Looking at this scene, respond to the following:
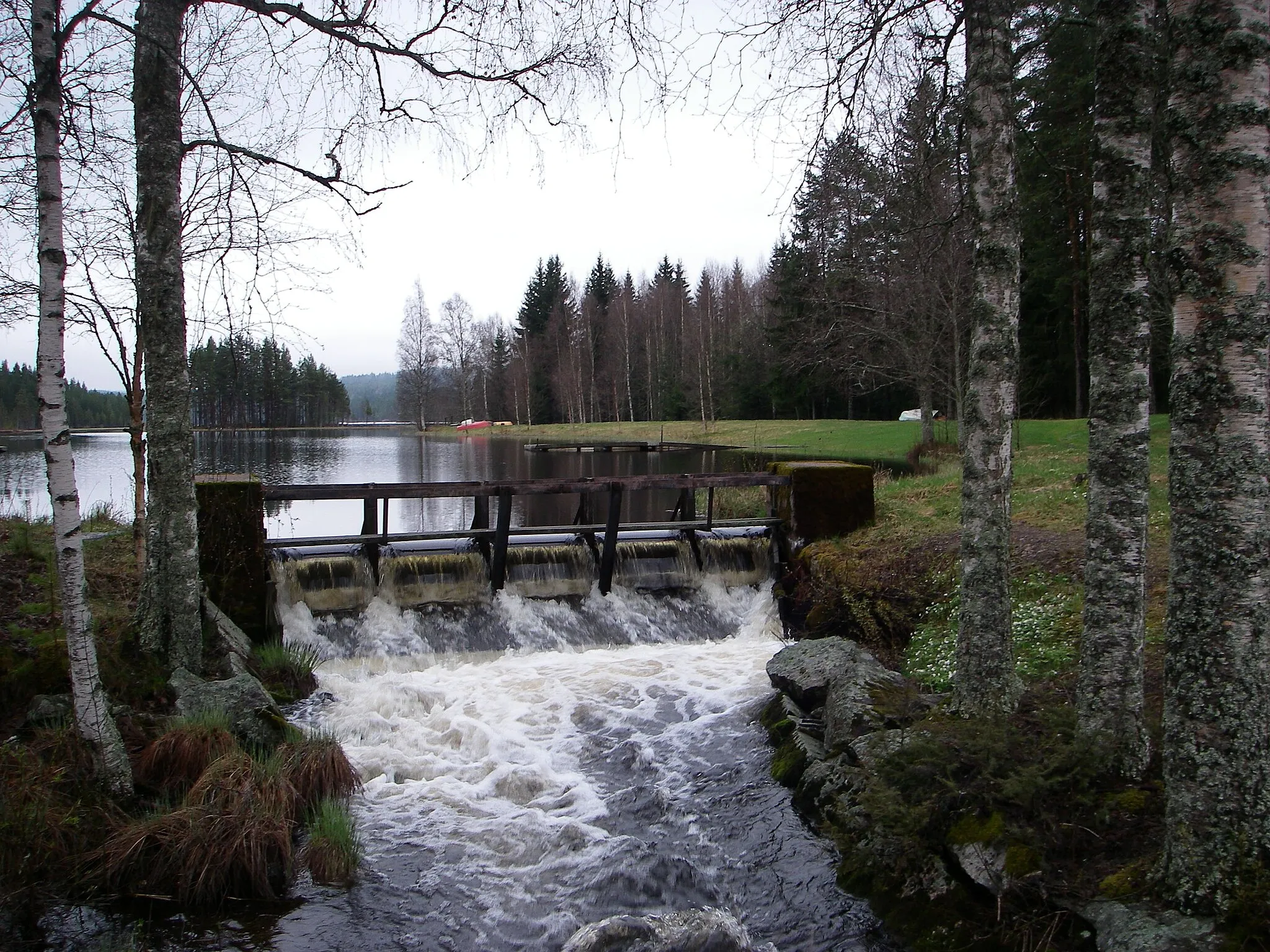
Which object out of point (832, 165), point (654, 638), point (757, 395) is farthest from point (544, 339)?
point (832, 165)

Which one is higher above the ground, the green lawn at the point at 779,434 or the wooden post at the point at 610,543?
the green lawn at the point at 779,434

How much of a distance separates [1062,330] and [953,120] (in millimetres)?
30013

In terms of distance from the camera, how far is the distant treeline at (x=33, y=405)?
96.6 metres

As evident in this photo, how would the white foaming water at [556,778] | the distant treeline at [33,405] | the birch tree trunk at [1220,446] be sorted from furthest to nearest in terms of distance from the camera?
1. the distant treeline at [33,405]
2. the white foaming water at [556,778]
3. the birch tree trunk at [1220,446]

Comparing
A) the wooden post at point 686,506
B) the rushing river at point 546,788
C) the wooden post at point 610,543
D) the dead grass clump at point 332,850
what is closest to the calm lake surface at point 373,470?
the wooden post at point 686,506

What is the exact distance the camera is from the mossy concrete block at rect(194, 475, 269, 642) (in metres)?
10.0

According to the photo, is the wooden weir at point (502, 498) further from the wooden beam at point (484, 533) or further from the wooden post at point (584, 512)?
the wooden post at point (584, 512)

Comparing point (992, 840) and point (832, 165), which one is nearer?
point (992, 840)

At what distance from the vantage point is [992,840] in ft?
14.4

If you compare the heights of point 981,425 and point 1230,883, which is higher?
point 981,425

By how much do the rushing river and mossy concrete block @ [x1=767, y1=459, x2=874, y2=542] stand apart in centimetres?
141

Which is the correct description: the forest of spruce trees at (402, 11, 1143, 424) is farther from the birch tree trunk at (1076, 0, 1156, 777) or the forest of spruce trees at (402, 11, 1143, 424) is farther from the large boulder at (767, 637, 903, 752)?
the large boulder at (767, 637, 903, 752)

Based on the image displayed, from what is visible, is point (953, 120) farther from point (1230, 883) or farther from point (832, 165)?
point (1230, 883)

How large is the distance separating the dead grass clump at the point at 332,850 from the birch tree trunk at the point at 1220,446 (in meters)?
4.64
